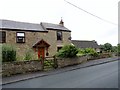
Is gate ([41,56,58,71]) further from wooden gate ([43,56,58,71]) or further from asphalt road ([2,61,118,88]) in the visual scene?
asphalt road ([2,61,118,88])

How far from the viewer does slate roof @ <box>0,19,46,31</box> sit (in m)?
30.5

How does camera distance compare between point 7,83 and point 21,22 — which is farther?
point 21,22

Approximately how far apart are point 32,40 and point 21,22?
4099 mm

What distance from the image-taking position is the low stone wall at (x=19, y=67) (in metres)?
17.0

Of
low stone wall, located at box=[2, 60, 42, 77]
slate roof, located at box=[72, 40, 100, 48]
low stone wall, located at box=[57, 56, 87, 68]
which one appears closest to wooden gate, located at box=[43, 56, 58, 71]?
low stone wall, located at box=[57, 56, 87, 68]

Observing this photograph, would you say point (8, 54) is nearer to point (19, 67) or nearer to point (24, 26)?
point (19, 67)

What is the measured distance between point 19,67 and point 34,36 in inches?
595

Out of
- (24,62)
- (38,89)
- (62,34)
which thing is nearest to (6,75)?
(24,62)

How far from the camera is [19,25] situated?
3262cm

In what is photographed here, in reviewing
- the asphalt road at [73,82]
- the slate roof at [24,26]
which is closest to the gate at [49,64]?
the asphalt road at [73,82]

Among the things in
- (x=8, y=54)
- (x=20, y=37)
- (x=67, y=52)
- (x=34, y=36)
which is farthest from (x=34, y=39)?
(x=8, y=54)

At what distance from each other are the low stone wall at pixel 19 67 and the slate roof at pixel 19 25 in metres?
12.1

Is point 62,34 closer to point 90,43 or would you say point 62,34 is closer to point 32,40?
point 32,40

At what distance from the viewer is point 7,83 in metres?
13.8
